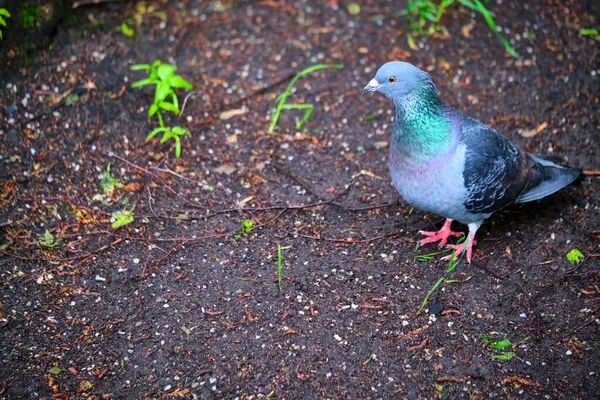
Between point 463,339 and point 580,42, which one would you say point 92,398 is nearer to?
point 463,339

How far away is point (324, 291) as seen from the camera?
3.95 meters

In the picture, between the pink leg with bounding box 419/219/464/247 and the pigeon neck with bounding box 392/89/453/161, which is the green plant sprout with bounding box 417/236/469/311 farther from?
the pigeon neck with bounding box 392/89/453/161

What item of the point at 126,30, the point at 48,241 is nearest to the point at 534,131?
the point at 126,30

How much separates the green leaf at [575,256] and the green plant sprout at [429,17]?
233 centimetres

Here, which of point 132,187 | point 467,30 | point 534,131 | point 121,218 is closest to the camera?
point 121,218

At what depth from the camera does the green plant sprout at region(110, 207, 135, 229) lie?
432 cm

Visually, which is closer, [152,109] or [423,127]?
[423,127]

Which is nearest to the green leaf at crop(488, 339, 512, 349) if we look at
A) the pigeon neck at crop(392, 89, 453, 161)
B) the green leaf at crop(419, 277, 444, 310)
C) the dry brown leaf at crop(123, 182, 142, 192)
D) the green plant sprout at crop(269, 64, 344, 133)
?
the green leaf at crop(419, 277, 444, 310)

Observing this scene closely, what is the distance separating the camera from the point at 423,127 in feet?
12.7

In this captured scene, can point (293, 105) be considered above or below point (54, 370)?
above

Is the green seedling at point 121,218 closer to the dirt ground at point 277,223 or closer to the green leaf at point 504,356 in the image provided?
the dirt ground at point 277,223

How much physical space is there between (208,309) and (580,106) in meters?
3.68

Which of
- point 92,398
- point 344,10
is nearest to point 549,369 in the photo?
point 92,398

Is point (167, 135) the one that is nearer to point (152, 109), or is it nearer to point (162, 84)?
point (152, 109)
